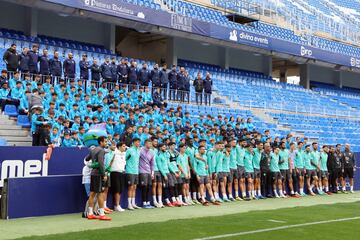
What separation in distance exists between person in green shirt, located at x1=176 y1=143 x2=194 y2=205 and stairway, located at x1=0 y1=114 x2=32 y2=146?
161 inches

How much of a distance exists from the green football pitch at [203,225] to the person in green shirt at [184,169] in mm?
838

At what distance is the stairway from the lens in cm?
1402

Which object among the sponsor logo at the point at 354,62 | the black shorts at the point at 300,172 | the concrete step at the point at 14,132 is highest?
the sponsor logo at the point at 354,62

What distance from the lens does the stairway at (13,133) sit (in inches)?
552

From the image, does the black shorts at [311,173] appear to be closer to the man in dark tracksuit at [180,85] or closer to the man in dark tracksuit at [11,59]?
the man in dark tracksuit at [180,85]

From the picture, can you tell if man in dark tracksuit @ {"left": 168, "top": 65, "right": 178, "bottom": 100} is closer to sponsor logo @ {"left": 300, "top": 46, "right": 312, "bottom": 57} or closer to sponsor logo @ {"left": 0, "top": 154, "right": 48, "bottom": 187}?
sponsor logo @ {"left": 0, "top": 154, "right": 48, "bottom": 187}

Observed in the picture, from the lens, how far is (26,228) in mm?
9047

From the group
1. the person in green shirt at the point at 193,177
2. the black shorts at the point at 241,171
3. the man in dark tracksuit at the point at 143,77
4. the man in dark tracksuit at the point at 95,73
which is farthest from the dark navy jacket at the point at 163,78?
the person in green shirt at the point at 193,177

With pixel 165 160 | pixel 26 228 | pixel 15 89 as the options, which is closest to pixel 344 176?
pixel 165 160

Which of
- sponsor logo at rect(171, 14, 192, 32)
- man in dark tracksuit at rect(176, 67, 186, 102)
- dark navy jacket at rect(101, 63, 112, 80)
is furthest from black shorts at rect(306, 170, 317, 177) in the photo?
sponsor logo at rect(171, 14, 192, 32)

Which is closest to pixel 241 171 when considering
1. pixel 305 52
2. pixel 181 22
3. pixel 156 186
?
pixel 156 186

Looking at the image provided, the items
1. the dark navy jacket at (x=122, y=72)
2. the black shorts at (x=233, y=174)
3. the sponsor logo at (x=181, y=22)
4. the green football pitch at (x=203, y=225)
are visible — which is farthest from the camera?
the sponsor logo at (x=181, y=22)

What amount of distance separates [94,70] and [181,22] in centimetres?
825

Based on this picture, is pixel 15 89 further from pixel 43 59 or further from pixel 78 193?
pixel 78 193
